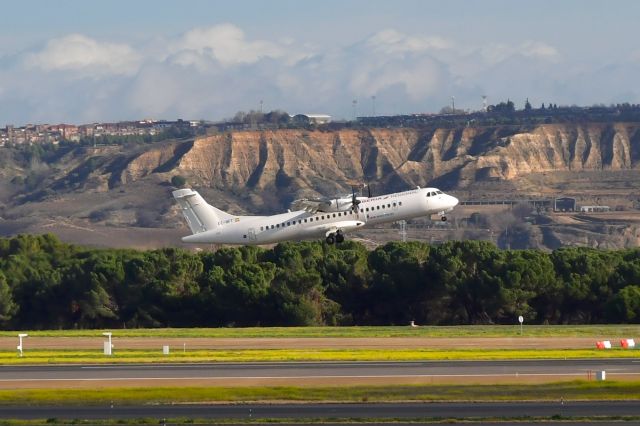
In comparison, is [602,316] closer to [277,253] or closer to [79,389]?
[277,253]

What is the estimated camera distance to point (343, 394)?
5697 cm

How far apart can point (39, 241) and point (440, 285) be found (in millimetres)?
46056

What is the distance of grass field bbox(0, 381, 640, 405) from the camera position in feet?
182

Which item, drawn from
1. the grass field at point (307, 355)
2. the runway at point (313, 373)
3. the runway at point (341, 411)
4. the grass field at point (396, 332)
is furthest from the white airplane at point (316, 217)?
the runway at point (341, 411)

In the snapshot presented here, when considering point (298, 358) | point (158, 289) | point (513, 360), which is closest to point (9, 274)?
point (158, 289)

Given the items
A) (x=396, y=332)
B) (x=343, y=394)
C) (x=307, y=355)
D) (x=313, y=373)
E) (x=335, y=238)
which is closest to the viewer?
(x=343, y=394)

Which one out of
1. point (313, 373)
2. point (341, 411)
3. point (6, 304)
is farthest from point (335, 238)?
point (341, 411)

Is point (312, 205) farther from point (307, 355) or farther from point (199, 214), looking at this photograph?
point (307, 355)

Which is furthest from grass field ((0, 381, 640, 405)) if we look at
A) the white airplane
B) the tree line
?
the tree line

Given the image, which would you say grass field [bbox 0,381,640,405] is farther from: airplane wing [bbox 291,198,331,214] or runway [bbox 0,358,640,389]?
airplane wing [bbox 291,198,331,214]

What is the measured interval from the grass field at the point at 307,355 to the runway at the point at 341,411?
1902 cm

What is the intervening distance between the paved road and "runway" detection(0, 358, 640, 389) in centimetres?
785

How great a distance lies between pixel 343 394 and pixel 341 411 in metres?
4.53

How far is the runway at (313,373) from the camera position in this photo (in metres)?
62.7
